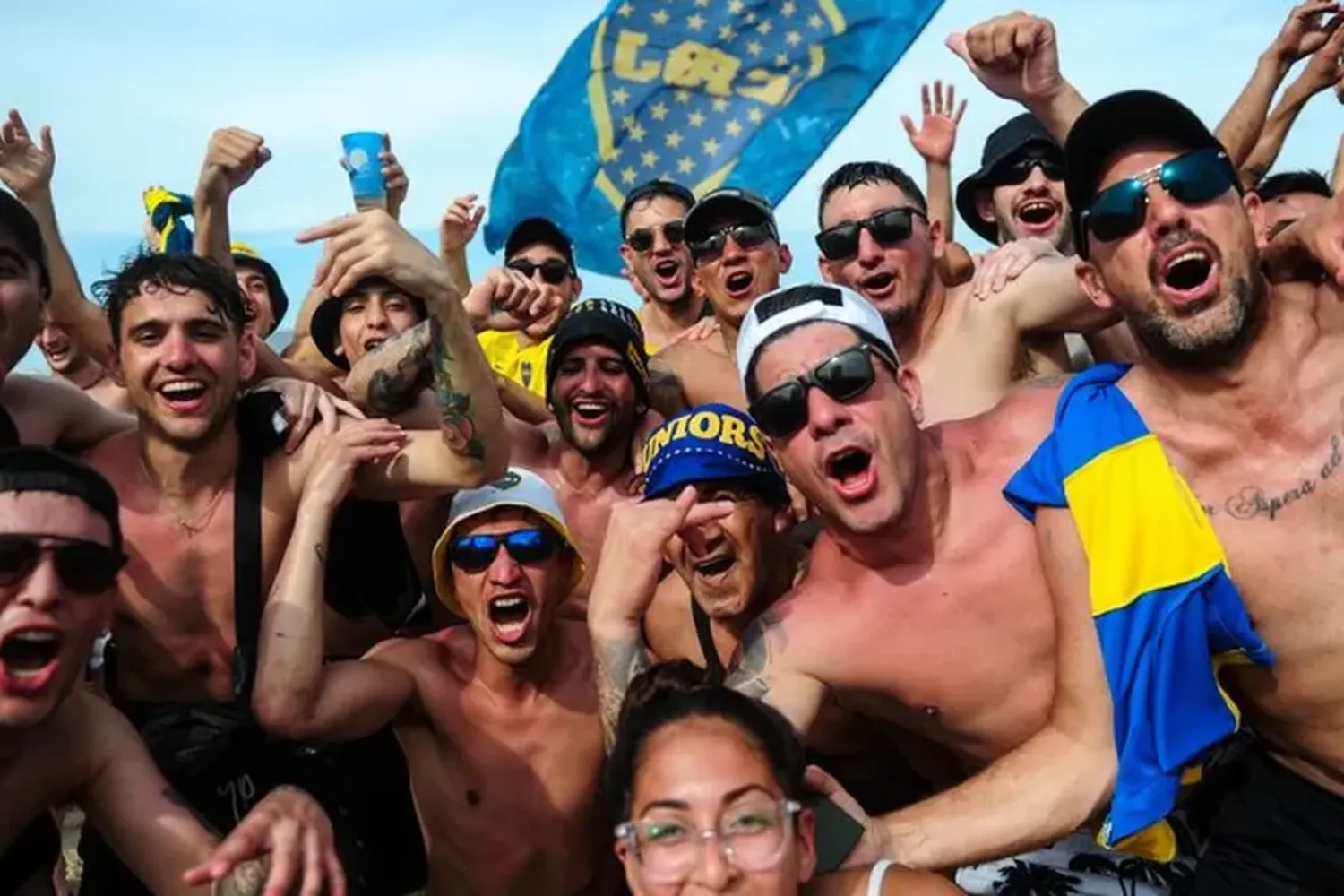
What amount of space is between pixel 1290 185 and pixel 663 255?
3.07 m

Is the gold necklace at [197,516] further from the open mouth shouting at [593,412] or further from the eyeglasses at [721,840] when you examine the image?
the eyeglasses at [721,840]

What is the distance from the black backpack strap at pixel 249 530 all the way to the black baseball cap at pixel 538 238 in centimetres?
313

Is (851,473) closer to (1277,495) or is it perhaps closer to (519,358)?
(1277,495)

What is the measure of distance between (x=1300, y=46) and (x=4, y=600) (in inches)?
190

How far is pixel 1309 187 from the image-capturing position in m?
5.70

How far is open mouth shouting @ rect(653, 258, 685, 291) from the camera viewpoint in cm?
677

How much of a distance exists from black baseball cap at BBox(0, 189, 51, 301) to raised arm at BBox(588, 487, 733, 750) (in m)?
1.98

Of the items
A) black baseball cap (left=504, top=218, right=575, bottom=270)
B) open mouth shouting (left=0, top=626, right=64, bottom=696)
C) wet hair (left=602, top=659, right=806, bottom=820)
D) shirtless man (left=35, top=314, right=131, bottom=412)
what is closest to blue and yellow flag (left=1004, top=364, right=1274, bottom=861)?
wet hair (left=602, top=659, right=806, bottom=820)

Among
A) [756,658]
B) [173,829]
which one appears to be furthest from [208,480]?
[756,658]

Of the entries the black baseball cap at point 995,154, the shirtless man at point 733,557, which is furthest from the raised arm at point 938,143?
the shirtless man at point 733,557

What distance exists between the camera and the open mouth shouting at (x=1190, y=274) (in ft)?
9.75

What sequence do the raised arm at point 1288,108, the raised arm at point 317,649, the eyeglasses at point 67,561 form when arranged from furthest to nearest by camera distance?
the raised arm at point 1288,108 < the raised arm at point 317,649 < the eyeglasses at point 67,561

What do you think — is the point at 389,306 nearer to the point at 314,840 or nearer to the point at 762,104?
the point at 314,840

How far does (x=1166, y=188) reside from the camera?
9.80ft
